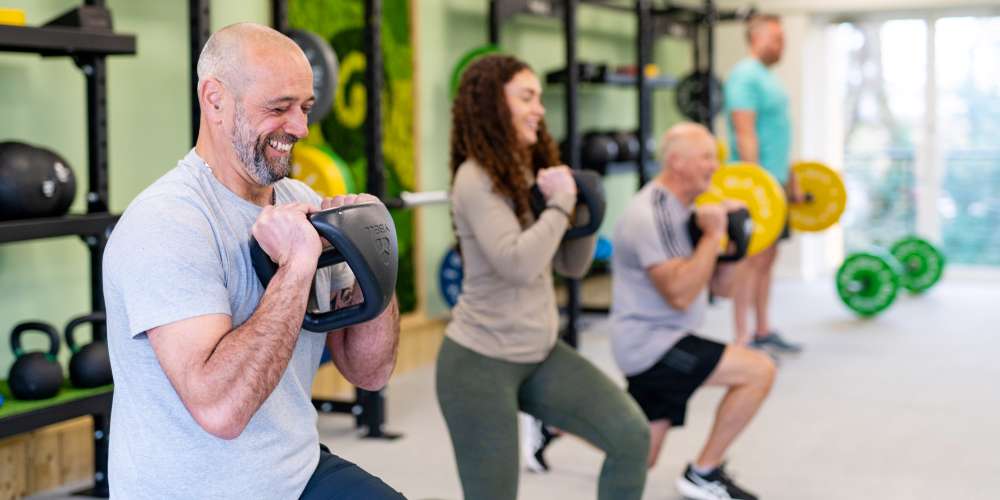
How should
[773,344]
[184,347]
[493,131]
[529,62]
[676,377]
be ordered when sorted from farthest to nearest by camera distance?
[529,62]
[773,344]
[676,377]
[493,131]
[184,347]

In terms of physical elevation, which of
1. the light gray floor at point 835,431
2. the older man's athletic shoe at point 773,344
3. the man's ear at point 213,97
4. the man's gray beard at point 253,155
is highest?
the man's ear at point 213,97

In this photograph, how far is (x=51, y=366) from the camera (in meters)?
3.16

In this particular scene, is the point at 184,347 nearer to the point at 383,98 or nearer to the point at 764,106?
the point at 383,98

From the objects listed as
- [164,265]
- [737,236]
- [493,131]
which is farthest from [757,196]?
[164,265]

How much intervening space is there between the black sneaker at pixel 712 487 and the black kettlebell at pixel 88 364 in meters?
1.74

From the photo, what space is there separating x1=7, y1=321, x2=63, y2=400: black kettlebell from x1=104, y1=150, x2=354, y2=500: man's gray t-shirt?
166cm

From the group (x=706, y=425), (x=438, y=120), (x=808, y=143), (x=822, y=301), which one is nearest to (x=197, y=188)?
(x=706, y=425)

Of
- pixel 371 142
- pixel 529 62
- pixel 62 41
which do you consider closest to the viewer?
pixel 62 41

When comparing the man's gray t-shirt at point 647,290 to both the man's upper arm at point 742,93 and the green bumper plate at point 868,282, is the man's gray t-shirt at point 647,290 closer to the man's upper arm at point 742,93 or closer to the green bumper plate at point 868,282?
the man's upper arm at point 742,93

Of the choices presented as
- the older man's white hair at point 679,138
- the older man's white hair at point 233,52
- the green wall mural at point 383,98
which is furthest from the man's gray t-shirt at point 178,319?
the green wall mural at point 383,98

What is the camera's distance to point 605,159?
6465mm

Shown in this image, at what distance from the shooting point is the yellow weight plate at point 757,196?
4.93 meters

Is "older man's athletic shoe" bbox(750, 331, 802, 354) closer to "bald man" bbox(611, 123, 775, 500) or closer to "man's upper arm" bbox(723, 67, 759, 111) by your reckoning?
"man's upper arm" bbox(723, 67, 759, 111)

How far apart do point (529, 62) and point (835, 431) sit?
10.4 feet
